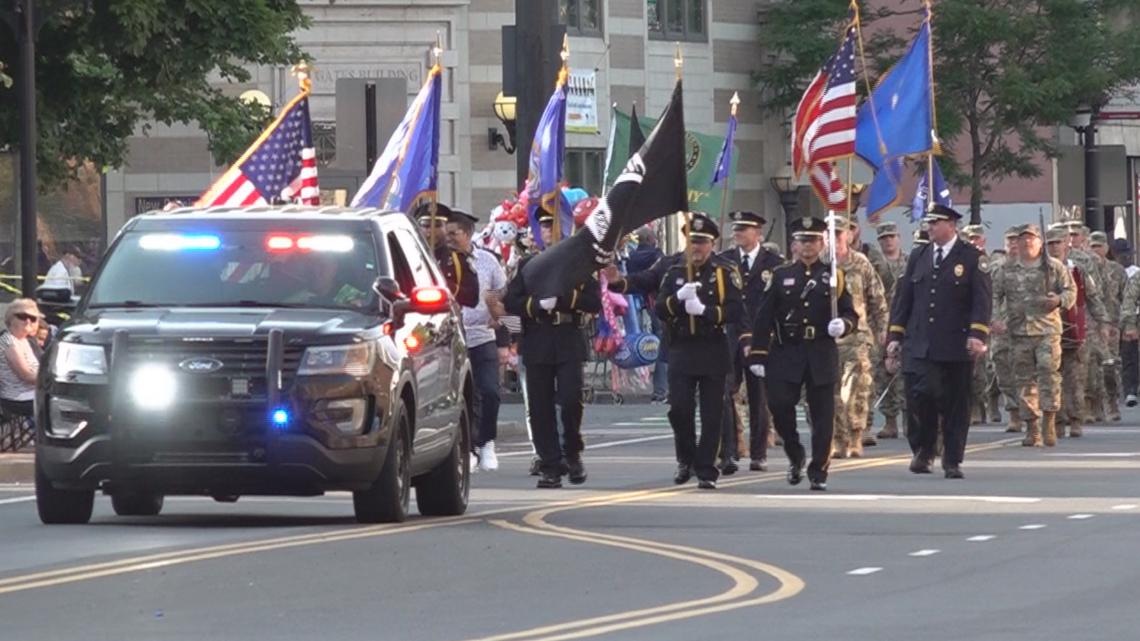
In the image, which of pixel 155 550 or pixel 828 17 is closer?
pixel 155 550

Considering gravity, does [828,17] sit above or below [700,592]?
above

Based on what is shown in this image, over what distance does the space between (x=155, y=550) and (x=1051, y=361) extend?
12.6 meters

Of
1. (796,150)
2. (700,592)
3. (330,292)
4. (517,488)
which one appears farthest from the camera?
(796,150)

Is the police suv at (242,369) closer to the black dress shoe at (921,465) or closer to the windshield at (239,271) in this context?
the windshield at (239,271)

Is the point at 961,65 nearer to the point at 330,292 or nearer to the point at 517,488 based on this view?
the point at 517,488

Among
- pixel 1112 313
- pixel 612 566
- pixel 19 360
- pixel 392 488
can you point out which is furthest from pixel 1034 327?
pixel 612 566

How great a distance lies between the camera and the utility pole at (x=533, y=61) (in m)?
28.5

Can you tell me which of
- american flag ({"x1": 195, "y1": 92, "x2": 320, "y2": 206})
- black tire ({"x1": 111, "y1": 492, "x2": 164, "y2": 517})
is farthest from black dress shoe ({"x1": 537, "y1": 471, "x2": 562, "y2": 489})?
american flag ({"x1": 195, "y1": 92, "x2": 320, "y2": 206})

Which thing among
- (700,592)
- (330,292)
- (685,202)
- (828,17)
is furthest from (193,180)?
(700,592)

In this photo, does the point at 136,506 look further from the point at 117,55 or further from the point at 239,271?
the point at 117,55

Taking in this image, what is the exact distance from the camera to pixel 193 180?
150ft

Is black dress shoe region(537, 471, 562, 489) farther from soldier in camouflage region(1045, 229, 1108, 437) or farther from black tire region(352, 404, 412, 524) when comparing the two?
soldier in camouflage region(1045, 229, 1108, 437)

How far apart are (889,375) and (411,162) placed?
5086 mm

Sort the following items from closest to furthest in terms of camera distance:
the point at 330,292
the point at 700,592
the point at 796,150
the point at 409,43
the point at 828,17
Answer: the point at 700,592 < the point at 330,292 < the point at 796,150 < the point at 409,43 < the point at 828,17
